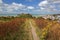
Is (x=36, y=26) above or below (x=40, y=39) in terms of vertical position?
above

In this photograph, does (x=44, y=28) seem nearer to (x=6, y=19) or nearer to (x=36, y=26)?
(x=36, y=26)

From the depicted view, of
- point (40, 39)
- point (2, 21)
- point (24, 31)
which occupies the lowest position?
point (40, 39)

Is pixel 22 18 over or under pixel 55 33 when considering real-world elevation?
over

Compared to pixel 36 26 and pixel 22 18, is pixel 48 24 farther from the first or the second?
pixel 22 18

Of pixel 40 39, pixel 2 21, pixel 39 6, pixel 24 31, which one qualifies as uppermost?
pixel 39 6

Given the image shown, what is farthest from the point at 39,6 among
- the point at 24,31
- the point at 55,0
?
the point at 24,31

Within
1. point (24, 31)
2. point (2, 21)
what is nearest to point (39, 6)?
point (24, 31)
